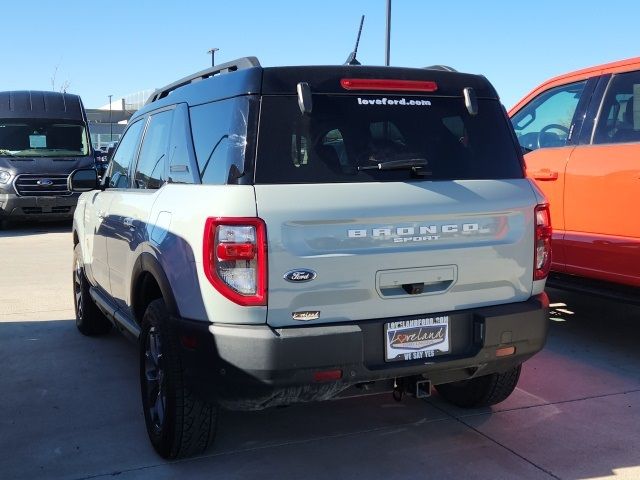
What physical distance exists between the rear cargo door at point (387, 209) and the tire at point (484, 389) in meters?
0.70

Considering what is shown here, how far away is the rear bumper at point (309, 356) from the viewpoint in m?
2.82

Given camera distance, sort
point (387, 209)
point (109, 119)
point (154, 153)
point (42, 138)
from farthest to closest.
A: point (109, 119), point (42, 138), point (154, 153), point (387, 209)

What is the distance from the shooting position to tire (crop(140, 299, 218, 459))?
318 cm

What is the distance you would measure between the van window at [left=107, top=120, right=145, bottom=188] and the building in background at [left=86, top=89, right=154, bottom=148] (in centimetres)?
3386

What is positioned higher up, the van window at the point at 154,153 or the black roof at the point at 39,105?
the black roof at the point at 39,105

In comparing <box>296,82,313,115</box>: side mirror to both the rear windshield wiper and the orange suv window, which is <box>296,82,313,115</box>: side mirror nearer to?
the rear windshield wiper

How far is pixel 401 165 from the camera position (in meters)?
3.10

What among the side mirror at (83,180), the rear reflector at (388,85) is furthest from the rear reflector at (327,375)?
the side mirror at (83,180)

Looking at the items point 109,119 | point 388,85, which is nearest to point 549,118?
point 388,85

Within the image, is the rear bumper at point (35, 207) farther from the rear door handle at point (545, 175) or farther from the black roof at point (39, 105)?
the rear door handle at point (545, 175)

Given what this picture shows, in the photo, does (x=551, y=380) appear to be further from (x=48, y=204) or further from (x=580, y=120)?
(x=48, y=204)

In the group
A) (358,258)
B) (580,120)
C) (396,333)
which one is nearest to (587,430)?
(396,333)

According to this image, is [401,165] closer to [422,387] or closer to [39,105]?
[422,387]

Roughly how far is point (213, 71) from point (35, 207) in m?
11.0
